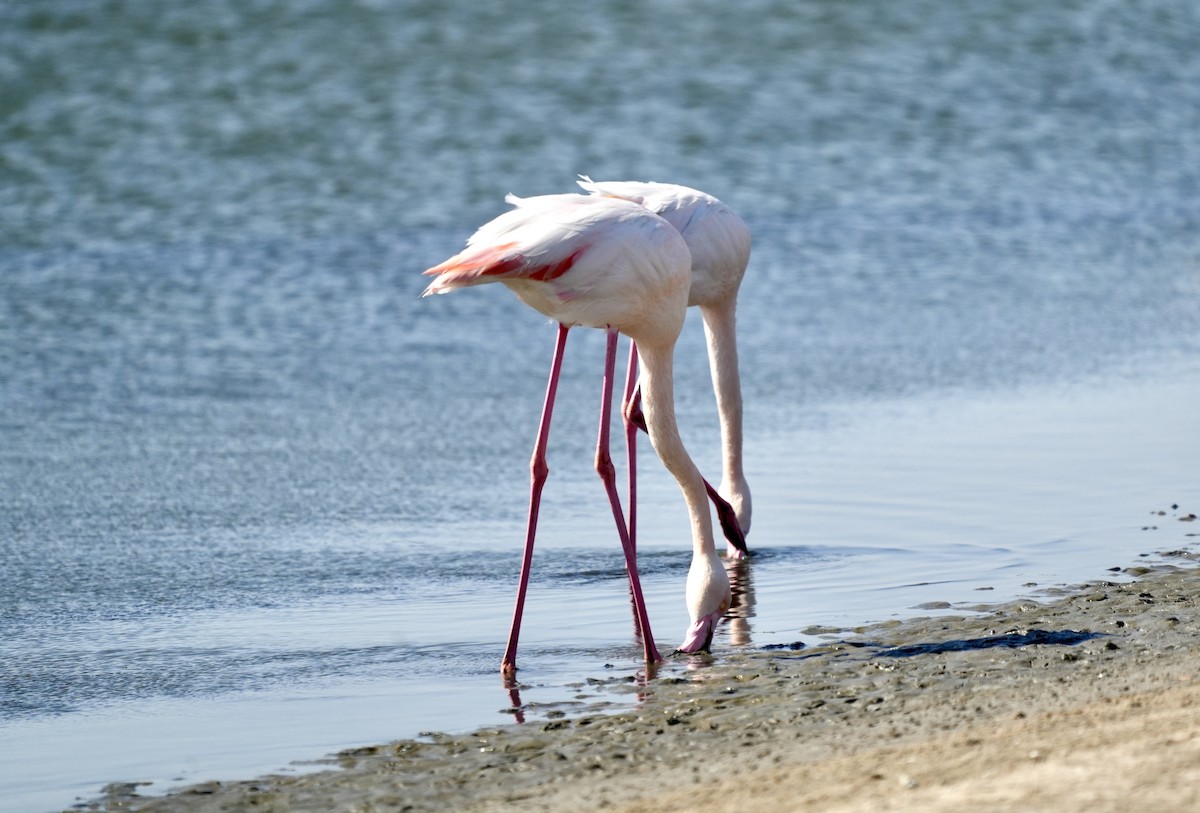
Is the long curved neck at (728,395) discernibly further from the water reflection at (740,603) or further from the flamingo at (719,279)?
the water reflection at (740,603)

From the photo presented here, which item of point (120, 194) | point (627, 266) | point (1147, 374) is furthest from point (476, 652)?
point (120, 194)

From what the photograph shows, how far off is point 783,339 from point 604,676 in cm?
590

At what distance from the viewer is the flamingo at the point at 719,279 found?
295 inches

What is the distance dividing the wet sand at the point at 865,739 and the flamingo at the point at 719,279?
1580 millimetres

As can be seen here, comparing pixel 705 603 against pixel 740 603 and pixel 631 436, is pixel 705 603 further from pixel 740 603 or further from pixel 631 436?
pixel 631 436

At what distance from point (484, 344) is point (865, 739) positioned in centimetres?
715

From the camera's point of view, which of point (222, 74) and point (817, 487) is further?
point (222, 74)

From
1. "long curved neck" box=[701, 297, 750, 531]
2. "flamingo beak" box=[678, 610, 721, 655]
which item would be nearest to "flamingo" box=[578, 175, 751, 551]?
"long curved neck" box=[701, 297, 750, 531]

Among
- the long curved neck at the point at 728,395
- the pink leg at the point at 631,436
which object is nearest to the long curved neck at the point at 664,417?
the pink leg at the point at 631,436

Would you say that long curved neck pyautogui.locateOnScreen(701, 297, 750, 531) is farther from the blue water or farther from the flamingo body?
the flamingo body

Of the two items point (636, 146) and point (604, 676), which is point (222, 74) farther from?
point (604, 676)

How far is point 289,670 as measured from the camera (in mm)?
6000

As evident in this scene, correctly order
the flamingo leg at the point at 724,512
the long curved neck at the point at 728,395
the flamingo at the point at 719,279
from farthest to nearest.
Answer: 1. the long curved neck at the point at 728,395
2. the flamingo at the point at 719,279
3. the flamingo leg at the point at 724,512

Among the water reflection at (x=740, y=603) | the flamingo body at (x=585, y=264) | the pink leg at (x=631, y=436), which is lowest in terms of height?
the water reflection at (x=740, y=603)
